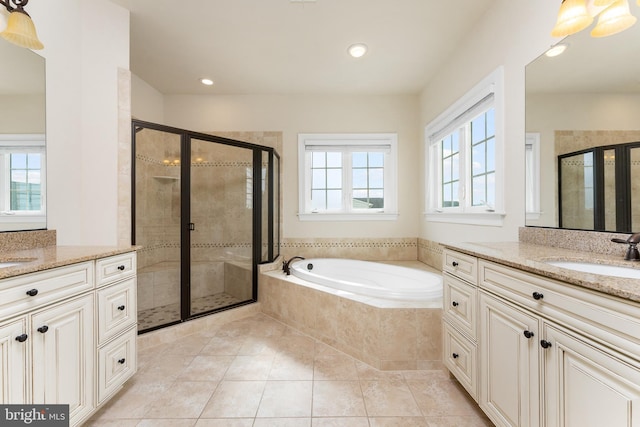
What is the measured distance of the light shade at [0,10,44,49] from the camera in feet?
3.91

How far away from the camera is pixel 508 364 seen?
104 centimetres

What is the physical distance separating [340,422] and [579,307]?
114cm

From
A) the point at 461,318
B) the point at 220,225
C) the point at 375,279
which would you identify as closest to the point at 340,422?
the point at 461,318

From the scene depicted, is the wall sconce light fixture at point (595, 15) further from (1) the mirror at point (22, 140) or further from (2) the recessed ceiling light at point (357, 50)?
(1) the mirror at point (22, 140)

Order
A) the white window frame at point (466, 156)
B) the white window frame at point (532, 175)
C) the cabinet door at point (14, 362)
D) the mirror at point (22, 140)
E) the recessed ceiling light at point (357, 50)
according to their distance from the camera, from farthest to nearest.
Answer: the recessed ceiling light at point (357, 50), the white window frame at point (466, 156), the white window frame at point (532, 175), the mirror at point (22, 140), the cabinet door at point (14, 362)

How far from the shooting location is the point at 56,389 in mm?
1048

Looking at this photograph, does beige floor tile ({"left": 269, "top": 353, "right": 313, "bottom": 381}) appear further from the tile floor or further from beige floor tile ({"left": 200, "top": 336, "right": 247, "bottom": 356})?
beige floor tile ({"left": 200, "top": 336, "right": 247, "bottom": 356})

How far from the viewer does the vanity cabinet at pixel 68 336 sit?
92 centimetres

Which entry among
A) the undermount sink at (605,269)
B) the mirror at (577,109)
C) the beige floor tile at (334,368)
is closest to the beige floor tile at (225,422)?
the beige floor tile at (334,368)

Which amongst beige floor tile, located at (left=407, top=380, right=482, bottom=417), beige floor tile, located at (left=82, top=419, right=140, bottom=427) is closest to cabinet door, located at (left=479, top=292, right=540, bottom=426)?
beige floor tile, located at (left=407, top=380, right=482, bottom=417)

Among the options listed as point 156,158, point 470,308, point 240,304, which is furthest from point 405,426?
point 156,158

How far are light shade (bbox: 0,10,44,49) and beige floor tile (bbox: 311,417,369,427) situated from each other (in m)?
2.36

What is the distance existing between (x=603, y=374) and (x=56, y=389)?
1.93 meters

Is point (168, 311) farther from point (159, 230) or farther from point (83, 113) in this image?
point (83, 113)
